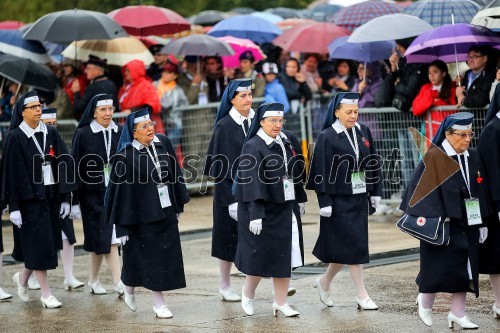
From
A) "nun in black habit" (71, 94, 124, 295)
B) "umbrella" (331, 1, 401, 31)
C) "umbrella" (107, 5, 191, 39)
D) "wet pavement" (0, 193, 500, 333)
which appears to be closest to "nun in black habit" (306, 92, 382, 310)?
"wet pavement" (0, 193, 500, 333)

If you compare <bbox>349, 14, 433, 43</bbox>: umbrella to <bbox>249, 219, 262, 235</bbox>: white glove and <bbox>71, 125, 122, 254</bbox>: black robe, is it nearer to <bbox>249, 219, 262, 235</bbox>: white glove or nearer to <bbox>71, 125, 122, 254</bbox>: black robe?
<bbox>71, 125, 122, 254</bbox>: black robe

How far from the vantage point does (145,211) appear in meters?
10.9

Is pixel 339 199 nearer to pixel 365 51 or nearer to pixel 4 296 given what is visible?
pixel 4 296

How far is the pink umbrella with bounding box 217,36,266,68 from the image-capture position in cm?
1916

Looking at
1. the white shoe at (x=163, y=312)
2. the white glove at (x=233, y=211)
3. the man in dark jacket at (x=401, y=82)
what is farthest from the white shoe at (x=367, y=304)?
the man in dark jacket at (x=401, y=82)

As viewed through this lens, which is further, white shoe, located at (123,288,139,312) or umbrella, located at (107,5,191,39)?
umbrella, located at (107,5,191,39)

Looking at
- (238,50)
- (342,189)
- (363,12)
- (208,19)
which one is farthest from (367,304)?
(208,19)

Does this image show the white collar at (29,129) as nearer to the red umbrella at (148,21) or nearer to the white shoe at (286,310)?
the white shoe at (286,310)

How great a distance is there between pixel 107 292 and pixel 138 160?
6.61ft

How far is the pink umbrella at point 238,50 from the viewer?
19156mm

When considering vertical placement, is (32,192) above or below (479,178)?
below

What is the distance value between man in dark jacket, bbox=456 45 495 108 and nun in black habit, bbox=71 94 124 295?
169 inches

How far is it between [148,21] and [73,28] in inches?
111

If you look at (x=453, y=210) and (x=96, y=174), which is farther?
(x=96, y=174)
